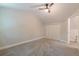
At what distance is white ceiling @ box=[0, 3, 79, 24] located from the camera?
1.74 metres

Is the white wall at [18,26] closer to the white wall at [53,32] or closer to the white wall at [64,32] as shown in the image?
the white wall at [53,32]

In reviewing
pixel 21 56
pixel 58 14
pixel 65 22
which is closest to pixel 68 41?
pixel 65 22

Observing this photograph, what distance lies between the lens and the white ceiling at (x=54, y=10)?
5.72ft

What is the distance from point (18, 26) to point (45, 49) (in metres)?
0.58

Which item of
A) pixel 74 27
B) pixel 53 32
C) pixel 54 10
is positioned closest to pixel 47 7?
pixel 54 10

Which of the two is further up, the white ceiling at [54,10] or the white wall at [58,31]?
the white ceiling at [54,10]

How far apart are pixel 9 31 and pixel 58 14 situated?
0.85 metres

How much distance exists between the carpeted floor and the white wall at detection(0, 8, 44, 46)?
0.13 metres

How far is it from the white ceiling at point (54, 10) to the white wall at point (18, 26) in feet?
0.25

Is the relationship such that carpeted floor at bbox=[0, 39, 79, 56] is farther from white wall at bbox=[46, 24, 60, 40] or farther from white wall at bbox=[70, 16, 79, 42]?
white wall at bbox=[70, 16, 79, 42]

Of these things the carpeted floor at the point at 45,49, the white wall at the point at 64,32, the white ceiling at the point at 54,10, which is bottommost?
the carpeted floor at the point at 45,49

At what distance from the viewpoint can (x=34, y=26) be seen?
1840 mm

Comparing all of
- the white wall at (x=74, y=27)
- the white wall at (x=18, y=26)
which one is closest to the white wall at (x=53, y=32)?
the white wall at (x=18, y=26)

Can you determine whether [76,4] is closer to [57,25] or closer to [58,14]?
[58,14]
